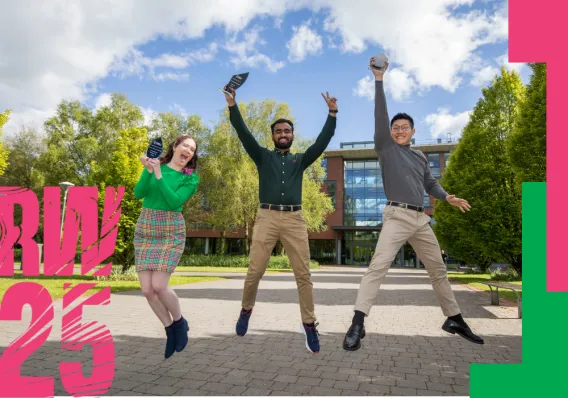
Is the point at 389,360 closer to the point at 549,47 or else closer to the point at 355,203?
the point at 549,47

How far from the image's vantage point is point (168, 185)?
3643 millimetres

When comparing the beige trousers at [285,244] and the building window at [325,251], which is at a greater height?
the beige trousers at [285,244]

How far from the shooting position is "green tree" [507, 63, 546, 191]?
13.9 m

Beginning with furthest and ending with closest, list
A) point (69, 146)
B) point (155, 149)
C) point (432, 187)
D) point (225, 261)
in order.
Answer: point (69, 146), point (225, 261), point (432, 187), point (155, 149)

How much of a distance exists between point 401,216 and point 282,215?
1.17 meters

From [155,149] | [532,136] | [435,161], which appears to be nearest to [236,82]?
[155,149]

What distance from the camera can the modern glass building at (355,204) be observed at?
49.4 metres

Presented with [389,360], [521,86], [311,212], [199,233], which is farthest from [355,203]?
[389,360]

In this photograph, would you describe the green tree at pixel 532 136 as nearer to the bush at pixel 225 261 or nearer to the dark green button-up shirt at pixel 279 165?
the dark green button-up shirt at pixel 279 165

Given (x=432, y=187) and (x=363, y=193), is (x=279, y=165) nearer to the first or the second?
(x=432, y=187)

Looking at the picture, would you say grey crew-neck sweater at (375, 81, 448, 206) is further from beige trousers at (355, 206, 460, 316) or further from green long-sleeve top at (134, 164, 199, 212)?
green long-sleeve top at (134, 164, 199, 212)

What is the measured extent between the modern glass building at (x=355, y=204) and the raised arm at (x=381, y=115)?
4378 centimetres

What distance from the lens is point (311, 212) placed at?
36.6 m

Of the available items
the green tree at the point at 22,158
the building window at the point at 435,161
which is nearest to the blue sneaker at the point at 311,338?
the green tree at the point at 22,158
